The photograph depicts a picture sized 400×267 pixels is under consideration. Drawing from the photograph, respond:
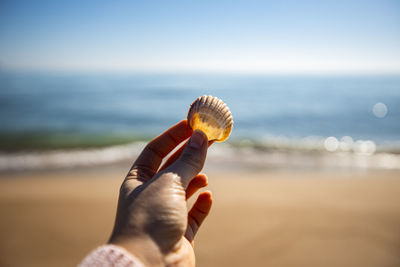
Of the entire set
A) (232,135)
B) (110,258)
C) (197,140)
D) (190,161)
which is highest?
(232,135)

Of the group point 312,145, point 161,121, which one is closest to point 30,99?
point 161,121

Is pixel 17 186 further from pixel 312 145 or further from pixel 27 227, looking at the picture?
pixel 312 145

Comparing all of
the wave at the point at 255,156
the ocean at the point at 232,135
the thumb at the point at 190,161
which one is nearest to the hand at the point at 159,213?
the thumb at the point at 190,161

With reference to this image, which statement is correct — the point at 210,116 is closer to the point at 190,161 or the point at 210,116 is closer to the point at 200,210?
the point at 190,161

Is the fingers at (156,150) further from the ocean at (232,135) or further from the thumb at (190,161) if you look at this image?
the ocean at (232,135)

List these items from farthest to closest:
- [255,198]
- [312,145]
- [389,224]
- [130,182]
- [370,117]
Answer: [370,117]
[312,145]
[255,198]
[389,224]
[130,182]

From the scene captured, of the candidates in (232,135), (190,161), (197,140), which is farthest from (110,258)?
(232,135)
